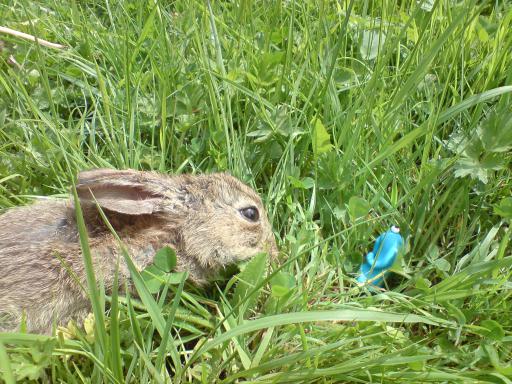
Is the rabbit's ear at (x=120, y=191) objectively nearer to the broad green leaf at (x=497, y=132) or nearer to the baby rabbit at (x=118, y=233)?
the baby rabbit at (x=118, y=233)

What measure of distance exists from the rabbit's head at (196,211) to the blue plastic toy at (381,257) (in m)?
0.55

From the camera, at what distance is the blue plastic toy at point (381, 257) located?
3.19 m

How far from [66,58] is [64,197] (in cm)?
114

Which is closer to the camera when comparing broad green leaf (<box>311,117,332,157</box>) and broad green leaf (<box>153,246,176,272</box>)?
broad green leaf (<box>153,246,176,272</box>)

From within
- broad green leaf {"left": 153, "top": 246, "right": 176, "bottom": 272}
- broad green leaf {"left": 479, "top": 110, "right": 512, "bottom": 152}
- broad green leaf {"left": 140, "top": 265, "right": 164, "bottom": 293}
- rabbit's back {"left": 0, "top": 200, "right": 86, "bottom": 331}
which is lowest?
rabbit's back {"left": 0, "top": 200, "right": 86, "bottom": 331}

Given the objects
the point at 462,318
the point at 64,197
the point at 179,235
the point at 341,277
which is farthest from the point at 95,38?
the point at 462,318

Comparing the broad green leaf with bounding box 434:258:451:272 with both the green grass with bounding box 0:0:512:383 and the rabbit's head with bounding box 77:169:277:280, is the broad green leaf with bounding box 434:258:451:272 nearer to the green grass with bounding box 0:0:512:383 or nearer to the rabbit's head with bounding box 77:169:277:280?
the green grass with bounding box 0:0:512:383

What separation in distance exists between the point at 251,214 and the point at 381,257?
82cm

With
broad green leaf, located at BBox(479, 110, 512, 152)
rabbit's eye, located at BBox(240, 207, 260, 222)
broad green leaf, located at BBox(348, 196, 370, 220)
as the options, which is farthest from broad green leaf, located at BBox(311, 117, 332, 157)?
broad green leaf, located at BBox(479, 110, 512, 152)

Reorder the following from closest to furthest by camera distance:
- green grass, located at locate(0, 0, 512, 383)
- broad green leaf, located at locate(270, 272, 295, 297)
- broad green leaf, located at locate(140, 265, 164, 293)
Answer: green grass, located at locate(0, 0, 512, 383) → broad green leaf, located at locate(270, 272, 295, 297) → broad green leaf, located at locate(140, 265, 164, 293)

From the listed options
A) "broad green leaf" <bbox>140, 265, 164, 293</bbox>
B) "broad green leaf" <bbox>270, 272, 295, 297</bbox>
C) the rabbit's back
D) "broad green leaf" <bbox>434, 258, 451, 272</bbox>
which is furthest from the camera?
"broad green leaf" <bbox>434, 258, 451, 272</bbox>

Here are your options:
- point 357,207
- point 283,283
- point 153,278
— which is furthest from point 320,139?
point 153,278

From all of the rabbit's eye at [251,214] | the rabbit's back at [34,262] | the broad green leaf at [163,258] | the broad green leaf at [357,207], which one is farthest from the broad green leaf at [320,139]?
the rabbit's back at [34,262]

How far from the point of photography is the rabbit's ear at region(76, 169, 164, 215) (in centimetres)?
313
